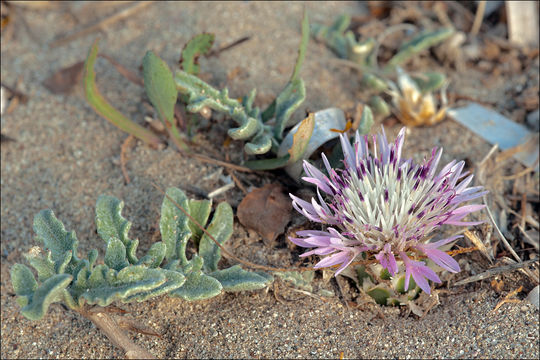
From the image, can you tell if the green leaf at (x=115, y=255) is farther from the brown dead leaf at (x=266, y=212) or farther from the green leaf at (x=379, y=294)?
the green leaf at (x=379, y=294)

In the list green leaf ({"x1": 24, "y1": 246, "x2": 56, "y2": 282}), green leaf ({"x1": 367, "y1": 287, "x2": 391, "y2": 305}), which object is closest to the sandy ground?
green leaf ({"x1": 367, "y1": 287, "x2": 391, "y2": 305})

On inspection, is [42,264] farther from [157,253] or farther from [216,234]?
[216,234]

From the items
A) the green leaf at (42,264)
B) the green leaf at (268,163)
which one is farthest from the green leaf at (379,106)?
the green leaf at (42,264)

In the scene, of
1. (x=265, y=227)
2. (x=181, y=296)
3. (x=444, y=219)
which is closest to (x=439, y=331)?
(x=444, y=219)

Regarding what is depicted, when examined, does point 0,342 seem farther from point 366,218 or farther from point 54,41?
point 54,41

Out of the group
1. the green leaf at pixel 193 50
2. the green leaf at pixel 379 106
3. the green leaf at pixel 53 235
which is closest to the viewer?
the green leaf at pixel 53 235

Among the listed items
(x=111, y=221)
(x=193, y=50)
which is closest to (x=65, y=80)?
(x=193, y=50)
